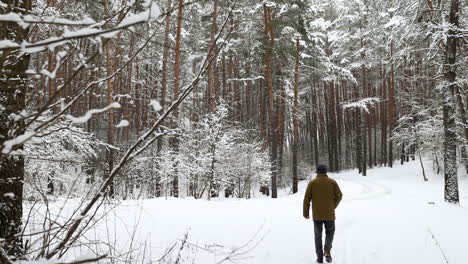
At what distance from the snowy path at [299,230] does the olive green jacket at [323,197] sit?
0.86 meters

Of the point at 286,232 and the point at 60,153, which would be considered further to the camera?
the point at 286,232

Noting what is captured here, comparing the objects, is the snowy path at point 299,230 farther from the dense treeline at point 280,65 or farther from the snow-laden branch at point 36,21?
the snow-laden branch at point 36,21

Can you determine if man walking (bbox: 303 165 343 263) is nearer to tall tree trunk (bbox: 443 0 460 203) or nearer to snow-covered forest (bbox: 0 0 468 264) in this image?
snow-covered forest (bbox: 0 0 468 264)

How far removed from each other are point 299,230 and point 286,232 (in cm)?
44

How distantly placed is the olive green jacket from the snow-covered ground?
0.85 m

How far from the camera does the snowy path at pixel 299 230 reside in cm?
566

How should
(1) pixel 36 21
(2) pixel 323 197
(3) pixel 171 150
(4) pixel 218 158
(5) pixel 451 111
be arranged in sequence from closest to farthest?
(1) pixel 36 21
(2) pixel 323 197
(5) pixel 451 111
(3) pixel 171 150
(4) pixel 218 158

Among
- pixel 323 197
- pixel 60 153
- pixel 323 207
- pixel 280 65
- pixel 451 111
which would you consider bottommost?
pixel 323 207

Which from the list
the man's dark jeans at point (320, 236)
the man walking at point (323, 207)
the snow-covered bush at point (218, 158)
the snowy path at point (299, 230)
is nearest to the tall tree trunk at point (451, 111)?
the snowy path at point (299, 230)

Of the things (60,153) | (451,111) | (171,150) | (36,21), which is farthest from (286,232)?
(171,150)

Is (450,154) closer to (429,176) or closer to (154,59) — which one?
(429,176)

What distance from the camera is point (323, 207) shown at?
5449 mm

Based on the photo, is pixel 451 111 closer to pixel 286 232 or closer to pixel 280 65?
pixel 286 232

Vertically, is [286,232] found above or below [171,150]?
below
